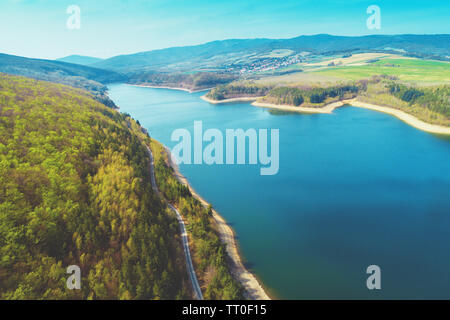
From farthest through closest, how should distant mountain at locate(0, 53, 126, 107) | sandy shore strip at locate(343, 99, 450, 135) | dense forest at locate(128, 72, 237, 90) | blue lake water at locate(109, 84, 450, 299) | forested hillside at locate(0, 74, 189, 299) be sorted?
dense forest at locate(128, 72, 237, 90), distant mountain at locate(0, 53, 126, 107), sandy shore strip at locate(343, 99, 450, 135), blue lake water at locate(109, 84, 450, 299), forested hillside at locate(0, 74, 189, 299)

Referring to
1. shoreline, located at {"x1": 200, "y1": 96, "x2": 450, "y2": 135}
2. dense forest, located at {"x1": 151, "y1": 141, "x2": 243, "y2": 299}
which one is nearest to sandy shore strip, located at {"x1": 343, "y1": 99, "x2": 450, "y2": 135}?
shoreline, located at {"x1": 200, "y1": 96, "x2": 450, "y2": 135}

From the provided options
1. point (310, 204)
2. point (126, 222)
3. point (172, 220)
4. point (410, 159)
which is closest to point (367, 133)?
point (410, 159)

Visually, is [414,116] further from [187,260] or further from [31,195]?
[31,195]

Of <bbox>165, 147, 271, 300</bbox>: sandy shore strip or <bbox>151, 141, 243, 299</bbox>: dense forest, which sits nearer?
<bbox>151, 141, 243, 299</bbox>: dense forest

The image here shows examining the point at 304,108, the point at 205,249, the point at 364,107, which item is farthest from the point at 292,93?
the point at 205,249

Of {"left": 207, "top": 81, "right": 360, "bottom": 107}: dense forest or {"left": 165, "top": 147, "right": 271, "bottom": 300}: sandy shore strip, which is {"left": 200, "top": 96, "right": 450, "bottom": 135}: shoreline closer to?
{"left": 207, "top": 81, "right": 360, "bottom": 107}: dense forest

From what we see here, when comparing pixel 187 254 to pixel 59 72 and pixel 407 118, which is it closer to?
pixel 407 118
